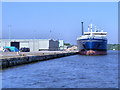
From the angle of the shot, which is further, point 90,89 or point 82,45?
point 82,45

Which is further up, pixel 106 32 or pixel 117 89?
pixel 106 32

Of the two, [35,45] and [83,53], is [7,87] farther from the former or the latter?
[35,45]

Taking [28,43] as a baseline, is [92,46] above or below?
below

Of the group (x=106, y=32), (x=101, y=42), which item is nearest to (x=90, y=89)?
(x=101, y=42)

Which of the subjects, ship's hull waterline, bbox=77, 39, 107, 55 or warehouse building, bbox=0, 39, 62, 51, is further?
warehouse building, bbox=0, 39, 62, 51

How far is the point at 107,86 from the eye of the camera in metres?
18.8

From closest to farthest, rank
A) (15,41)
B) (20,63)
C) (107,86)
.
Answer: (107,86) → (20,63) → (15,41)

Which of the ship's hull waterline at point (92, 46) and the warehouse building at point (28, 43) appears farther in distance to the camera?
the warehouse building at point (28, 43)

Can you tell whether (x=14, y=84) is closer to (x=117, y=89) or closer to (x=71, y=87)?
(x=71, y=87)

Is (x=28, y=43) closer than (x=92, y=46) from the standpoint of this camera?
No

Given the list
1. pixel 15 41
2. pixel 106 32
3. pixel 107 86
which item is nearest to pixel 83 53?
pixel 106 32

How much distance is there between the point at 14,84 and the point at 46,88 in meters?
3.05

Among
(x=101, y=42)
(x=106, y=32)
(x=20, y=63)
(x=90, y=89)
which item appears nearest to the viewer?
(x=90, y=89)

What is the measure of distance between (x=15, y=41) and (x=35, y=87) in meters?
103
